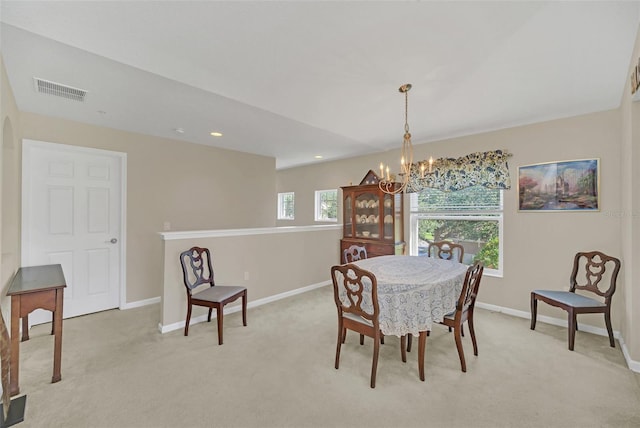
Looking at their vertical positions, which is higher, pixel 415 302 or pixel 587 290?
pixel 415 302

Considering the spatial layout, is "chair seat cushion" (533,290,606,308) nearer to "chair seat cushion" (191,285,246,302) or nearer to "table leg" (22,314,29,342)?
"chair seat cushion" (191,285,246,302)

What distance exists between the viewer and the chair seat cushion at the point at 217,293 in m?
2.74

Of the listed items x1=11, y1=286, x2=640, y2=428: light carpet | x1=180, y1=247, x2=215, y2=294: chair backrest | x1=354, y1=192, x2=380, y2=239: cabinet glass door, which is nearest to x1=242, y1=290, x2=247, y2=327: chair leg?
x1=11, y1=286, x2=640, y2=428: light carpet

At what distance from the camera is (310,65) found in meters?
2.07

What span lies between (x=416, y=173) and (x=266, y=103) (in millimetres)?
2609

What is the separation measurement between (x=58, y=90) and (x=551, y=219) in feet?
17.4

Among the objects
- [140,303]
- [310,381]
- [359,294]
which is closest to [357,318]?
[359,294]

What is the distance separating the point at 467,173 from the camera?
147 inches

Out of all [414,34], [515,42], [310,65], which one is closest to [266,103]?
[310,65]

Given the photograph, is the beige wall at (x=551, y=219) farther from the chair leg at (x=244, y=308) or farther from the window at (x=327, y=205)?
the chair leg at (x=244, y=308)

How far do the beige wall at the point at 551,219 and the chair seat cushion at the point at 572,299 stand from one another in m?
0.35

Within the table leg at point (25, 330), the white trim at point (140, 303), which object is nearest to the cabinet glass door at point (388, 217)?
the white trim at point (140, 303)

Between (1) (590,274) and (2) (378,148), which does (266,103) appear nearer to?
(2) (378,148)

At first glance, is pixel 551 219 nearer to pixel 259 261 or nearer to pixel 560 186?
pixel 560 186
